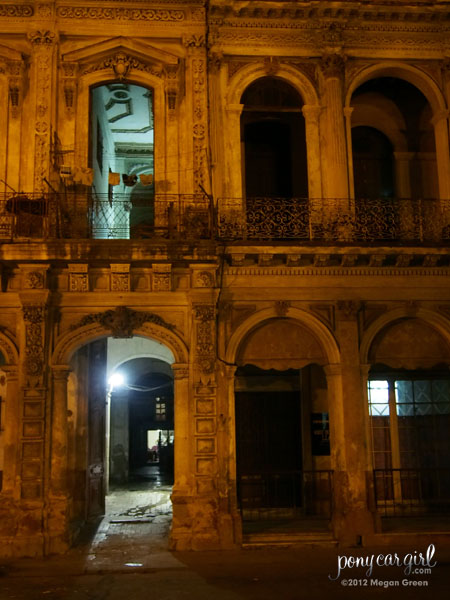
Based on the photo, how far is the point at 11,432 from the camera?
10117 millimetres

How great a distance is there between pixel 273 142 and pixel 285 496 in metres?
7.71

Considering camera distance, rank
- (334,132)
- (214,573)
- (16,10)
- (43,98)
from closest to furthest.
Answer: (214,573) → (43,98) → (16,10) → (334,132)

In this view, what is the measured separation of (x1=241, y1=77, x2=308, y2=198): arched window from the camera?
12367mm

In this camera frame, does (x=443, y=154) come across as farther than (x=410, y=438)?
No

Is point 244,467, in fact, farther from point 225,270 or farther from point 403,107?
point 403,107

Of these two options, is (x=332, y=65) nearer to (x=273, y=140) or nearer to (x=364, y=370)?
(x=273, y=140)

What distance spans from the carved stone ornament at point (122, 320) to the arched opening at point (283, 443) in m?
2.77

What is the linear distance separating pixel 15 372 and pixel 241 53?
757 centimetres

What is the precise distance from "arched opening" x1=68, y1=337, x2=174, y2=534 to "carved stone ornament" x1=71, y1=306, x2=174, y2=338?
4.73 feet

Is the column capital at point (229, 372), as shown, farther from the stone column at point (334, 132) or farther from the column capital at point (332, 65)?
the column capital at point (332, 65)

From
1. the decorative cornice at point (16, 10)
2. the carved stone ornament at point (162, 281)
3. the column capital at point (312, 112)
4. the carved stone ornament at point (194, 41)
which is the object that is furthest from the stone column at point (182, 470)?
the decorative cornice at point (16, 10)

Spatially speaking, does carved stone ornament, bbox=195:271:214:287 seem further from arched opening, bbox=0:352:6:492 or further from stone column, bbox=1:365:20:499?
arched opening, bbox=0:352:6:492

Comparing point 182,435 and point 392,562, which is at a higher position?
point 182,435

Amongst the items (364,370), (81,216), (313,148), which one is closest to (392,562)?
(364,370)
